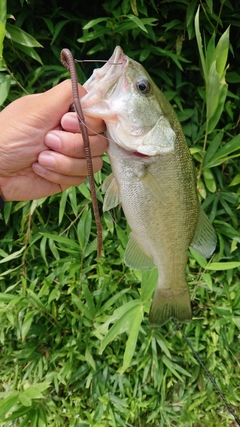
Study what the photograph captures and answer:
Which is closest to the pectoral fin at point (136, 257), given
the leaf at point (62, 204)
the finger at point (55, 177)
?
the finger at point (55, 177)

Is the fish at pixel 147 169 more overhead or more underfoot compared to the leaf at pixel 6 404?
more overhead

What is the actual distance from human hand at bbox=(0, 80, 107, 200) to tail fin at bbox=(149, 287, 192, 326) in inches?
20.8

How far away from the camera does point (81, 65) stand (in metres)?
1.89

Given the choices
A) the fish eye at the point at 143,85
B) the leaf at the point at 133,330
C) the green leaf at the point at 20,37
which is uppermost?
the fish eye at the point at 143,85

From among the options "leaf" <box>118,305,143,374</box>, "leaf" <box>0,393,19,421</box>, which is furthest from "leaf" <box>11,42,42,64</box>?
"leaf" <box>0,393,19,421</box>

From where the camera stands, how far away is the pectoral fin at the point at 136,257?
47.0 inches

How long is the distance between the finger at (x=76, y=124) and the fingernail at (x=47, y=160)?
0.39ft

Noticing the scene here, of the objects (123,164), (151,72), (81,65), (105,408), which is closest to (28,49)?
(81,65)

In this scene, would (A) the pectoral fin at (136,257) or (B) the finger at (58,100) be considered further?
(A) the pectoral fin at (136,257)

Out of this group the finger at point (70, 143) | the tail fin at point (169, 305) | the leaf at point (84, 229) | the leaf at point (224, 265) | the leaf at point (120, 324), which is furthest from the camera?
the leaf at point (84, 229)

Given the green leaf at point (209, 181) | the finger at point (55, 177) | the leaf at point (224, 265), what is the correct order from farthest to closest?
the green leaf at point (209, 181) < the leaf at point (224, 265) < the finger at point (55, 177)

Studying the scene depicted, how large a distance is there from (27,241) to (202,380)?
123cm

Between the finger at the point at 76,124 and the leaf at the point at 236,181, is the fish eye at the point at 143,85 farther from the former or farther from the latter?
the leaf at the point at 236,181

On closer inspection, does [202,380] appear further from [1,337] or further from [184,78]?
[184,78]
